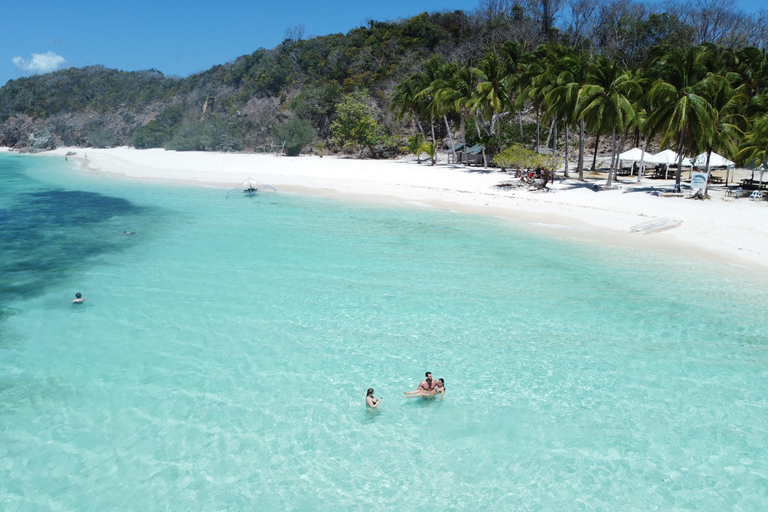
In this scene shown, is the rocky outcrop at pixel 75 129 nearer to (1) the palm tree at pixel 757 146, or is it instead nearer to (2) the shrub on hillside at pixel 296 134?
(2) the shrub on hillside at pixel 296 134

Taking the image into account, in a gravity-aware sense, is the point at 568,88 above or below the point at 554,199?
above

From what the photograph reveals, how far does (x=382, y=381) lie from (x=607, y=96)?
23.1 metres

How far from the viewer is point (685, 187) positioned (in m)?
26.1

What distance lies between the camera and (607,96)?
2569 cm

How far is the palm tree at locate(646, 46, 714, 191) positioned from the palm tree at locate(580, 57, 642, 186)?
63.4 inches

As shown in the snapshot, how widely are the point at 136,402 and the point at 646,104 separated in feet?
88.3

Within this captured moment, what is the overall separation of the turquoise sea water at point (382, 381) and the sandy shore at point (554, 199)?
2.84 meters

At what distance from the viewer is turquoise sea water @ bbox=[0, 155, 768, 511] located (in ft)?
22.7

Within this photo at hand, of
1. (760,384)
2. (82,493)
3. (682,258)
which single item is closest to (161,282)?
(82,493)

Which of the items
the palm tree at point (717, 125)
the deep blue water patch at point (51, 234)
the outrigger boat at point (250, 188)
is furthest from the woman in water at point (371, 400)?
the outrigger boat at point (250, 188)

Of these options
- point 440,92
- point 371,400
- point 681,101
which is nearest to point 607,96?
point 681,101

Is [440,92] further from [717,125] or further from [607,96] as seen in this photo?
[717,125]

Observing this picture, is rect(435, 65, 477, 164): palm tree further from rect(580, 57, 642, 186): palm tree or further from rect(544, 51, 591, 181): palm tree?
rect(580, 57, 642, 186): palm tree

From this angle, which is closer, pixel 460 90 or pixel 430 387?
pixel 430 387
